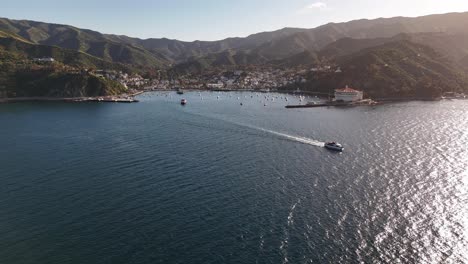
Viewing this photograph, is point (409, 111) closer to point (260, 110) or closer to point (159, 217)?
point (260, 110)

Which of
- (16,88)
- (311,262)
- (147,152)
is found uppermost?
(16,88)

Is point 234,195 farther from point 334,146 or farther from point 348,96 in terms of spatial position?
point 348,96

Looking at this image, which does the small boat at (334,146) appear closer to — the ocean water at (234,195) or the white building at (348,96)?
the ocean water at (234,195)

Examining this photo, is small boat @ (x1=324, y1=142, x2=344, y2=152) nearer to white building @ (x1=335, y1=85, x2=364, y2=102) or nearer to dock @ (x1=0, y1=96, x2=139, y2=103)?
white building @ (x1=335, y1=85, x2=364, y2=102)

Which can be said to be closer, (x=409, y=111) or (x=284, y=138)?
(x=284, y=138)

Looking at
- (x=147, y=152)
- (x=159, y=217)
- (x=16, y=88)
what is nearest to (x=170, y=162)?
(x=147, y=152)

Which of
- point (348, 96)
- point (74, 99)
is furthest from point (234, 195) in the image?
point (74, 99)

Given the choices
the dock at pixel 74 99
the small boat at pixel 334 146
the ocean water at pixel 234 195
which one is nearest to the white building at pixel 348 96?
the ocean water at pixel 234 195

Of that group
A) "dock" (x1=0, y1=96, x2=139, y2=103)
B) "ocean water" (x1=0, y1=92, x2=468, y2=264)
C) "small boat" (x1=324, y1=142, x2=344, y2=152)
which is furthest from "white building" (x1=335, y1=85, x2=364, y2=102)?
"dock" (x1=0, y1=96, x2=139, y2=103)
